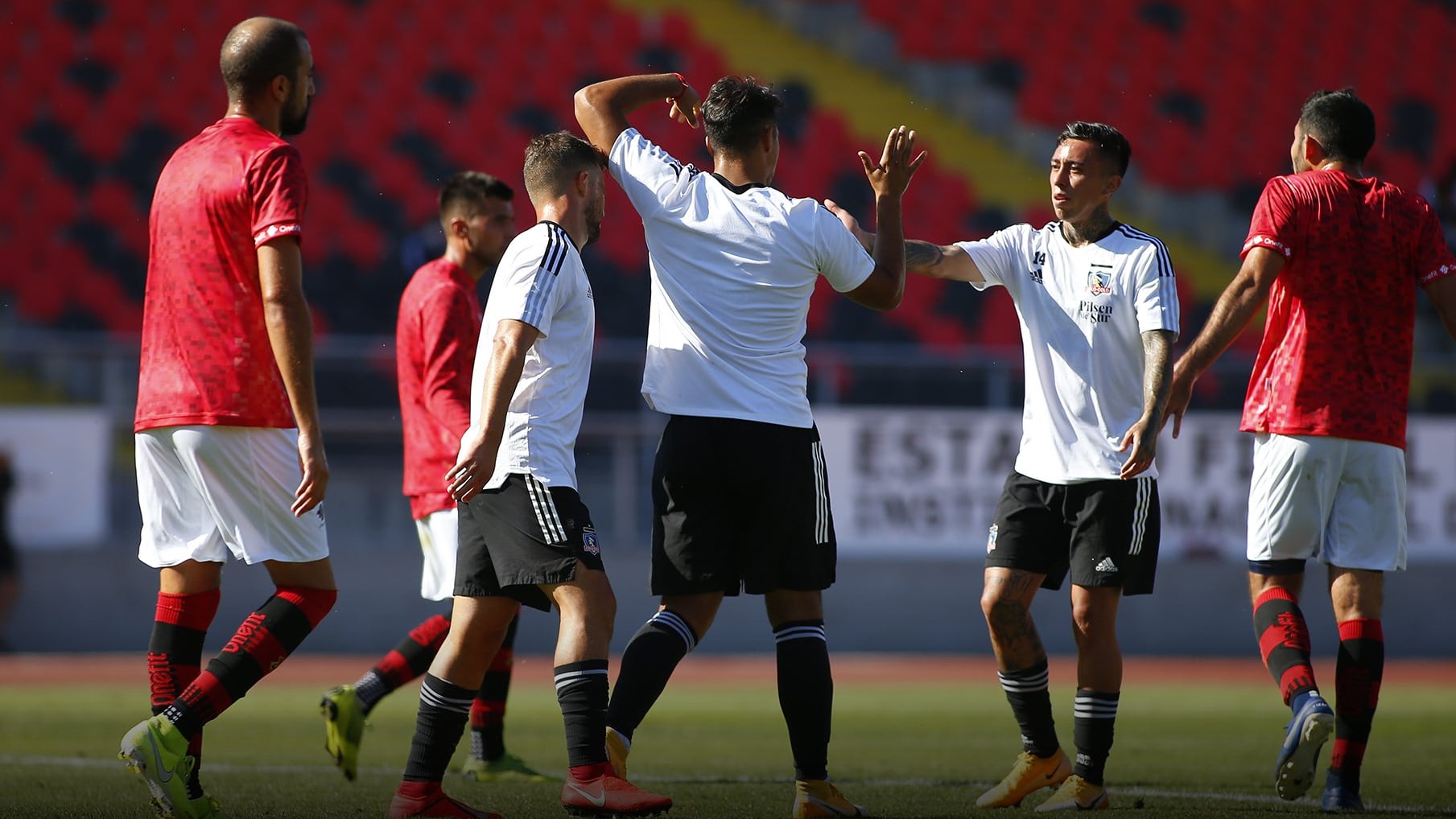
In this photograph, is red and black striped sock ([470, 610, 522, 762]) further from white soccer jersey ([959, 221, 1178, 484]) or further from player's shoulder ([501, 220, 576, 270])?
white soccer jersey ([959, 221, 1178, 484])

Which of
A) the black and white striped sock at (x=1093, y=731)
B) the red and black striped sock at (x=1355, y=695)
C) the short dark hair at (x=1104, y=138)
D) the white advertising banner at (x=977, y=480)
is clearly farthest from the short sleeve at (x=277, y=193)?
the white advertising banner at (x=977, y=480)

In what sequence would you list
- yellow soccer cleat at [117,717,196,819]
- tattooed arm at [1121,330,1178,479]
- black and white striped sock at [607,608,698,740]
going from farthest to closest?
tattooed arm at [1121,330,1178,479] → black and white striped sock at [607,608,698,740] → yellow soccer cleat at [117,717,196,819]

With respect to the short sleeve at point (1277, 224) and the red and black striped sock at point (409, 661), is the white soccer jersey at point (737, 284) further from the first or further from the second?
the red and black striped sock at point (409, 661)

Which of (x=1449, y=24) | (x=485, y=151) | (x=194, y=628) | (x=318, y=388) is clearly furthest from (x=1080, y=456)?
(x=1449, y=24)

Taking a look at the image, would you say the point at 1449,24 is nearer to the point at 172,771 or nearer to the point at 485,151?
the point at 485,151

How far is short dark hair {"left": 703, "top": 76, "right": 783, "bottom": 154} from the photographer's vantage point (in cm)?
464

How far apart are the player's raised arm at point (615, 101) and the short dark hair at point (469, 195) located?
1265 mm

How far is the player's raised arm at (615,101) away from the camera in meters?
4.86

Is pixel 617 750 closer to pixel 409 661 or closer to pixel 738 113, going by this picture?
pixel 409 661

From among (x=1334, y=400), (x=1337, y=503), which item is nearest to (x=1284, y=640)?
(x=1337, y=503)

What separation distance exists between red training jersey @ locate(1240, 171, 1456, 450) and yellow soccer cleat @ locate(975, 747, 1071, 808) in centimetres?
129

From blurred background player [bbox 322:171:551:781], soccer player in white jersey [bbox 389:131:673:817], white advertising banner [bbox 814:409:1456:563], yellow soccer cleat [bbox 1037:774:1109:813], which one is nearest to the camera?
soccer player in white jersey [bbox 389:131:673:817]

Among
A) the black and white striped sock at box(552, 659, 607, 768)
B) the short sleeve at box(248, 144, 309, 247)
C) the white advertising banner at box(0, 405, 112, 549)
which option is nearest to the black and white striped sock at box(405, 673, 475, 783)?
the black and white striped sock at box(552, 659, 607, 768)

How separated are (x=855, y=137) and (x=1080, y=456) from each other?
15885 millimetres
